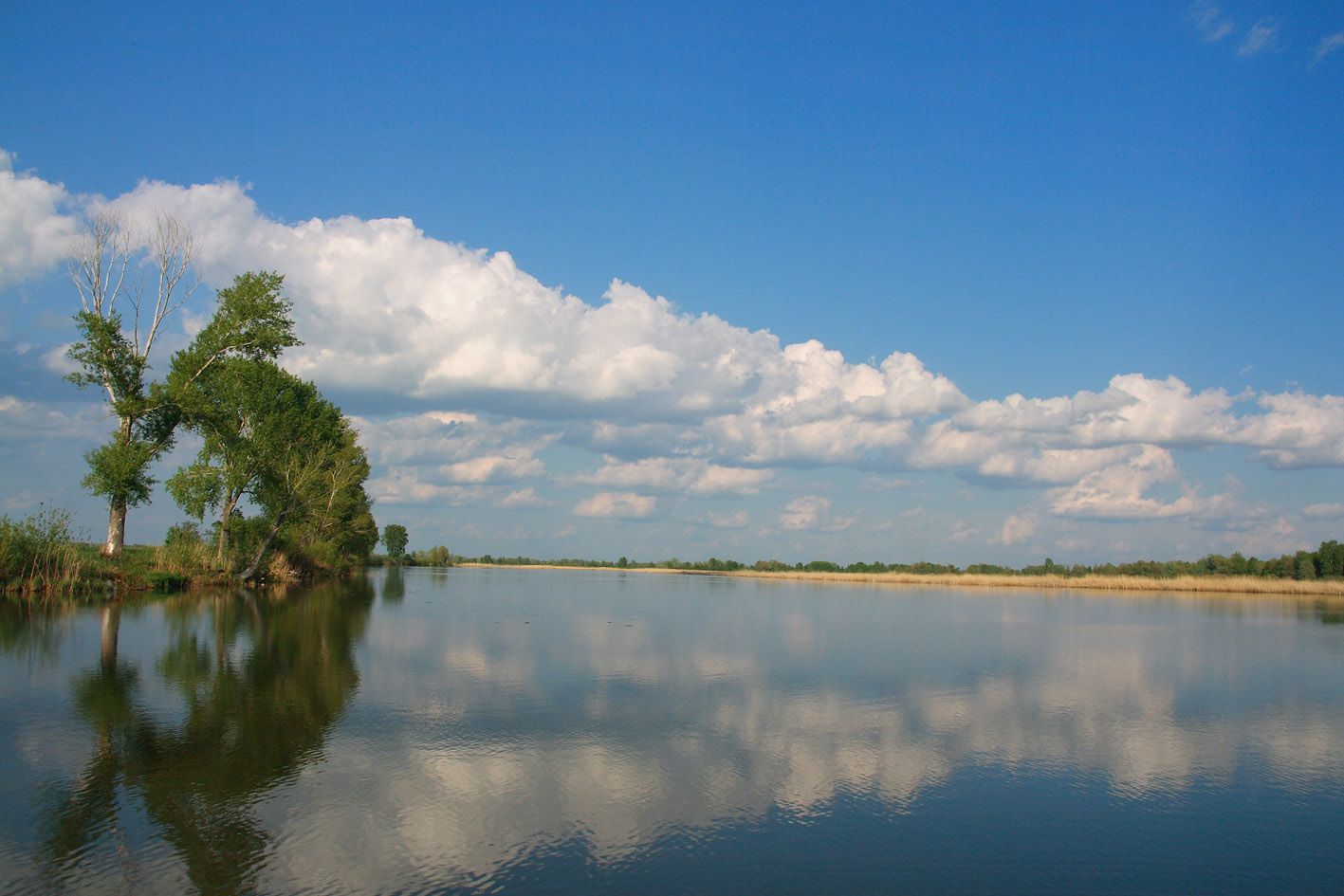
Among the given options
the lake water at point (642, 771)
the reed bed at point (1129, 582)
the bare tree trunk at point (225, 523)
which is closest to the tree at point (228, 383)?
the bare tree trunk at point (225, 523)

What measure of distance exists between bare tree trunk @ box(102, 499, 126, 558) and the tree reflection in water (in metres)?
15.3

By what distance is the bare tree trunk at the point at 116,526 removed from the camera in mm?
28500

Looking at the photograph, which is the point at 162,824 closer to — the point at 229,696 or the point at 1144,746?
the point at 229,696

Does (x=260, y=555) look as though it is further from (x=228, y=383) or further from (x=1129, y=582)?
(x=1129, y=582)

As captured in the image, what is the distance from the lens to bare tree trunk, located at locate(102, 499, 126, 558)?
28500 mm

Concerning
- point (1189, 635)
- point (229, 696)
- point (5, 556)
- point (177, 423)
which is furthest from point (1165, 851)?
point (177, 423)

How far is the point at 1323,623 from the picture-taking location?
28641 mm

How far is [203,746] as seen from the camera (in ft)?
25.4

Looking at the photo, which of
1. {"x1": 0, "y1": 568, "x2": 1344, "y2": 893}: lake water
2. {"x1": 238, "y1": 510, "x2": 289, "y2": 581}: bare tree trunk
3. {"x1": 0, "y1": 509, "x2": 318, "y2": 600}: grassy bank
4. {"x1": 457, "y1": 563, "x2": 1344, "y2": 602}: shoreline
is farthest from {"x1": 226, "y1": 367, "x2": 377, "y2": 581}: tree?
{"x1": 457, "y1": 563, "x2": 1344, "y2": 602}: shoreline

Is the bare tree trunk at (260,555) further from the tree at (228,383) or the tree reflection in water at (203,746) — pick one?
the tree reflection in water at (203,746)

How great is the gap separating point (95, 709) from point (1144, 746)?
12.6m

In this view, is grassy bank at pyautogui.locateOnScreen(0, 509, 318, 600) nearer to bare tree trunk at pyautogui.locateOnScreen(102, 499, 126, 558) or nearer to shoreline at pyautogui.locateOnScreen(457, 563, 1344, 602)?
bare tree trunk at pyautogui.locateOnScreen(102, 499, 126, 558)

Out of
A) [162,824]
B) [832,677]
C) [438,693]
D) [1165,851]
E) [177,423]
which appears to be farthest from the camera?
[177,423]

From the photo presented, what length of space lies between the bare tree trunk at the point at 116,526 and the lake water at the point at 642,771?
45.5ft
